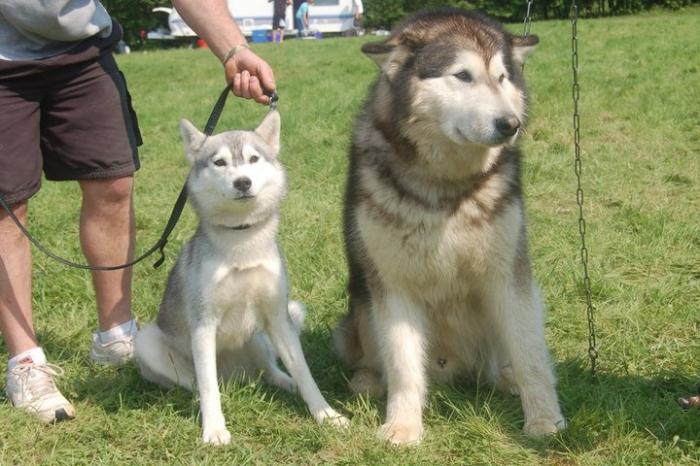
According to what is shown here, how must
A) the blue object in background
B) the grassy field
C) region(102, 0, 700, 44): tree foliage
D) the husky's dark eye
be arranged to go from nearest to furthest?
the husky's dark eye < the grassy field < region(102, 0, 700, 44): tree foliage < the blue object in background

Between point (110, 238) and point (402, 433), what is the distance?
5.61 feet

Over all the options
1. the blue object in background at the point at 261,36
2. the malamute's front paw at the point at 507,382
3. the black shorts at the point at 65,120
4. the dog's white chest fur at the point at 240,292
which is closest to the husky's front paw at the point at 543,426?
the malamute's front paw at the point at 507,382

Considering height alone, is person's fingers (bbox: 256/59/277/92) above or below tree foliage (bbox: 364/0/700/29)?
above

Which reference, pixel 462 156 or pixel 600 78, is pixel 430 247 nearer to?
pixel 462 156

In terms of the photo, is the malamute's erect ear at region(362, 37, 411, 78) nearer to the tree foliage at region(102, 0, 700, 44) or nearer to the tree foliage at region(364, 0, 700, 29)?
the tree foliage at region(102, 0, 700, 44)

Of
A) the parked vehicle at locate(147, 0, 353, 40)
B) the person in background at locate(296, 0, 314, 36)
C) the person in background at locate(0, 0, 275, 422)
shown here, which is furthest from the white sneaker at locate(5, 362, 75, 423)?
the parked vehicle at locate(147, 0, 353, 40)

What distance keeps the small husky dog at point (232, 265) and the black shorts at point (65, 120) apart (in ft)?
1.70

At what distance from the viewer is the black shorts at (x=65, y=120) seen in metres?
3.17

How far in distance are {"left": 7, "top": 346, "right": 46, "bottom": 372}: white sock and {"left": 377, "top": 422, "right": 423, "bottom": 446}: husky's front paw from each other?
5.05 feet

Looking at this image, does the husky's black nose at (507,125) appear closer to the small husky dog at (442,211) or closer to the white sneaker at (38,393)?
the small husky dog at (442,211)

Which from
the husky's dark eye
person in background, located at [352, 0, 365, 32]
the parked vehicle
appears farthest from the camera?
the parked vehicle

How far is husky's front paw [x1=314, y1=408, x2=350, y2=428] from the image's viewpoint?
3014mm

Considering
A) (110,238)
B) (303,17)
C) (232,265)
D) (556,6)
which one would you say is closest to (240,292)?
(232,265)

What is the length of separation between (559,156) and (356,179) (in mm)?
4381
